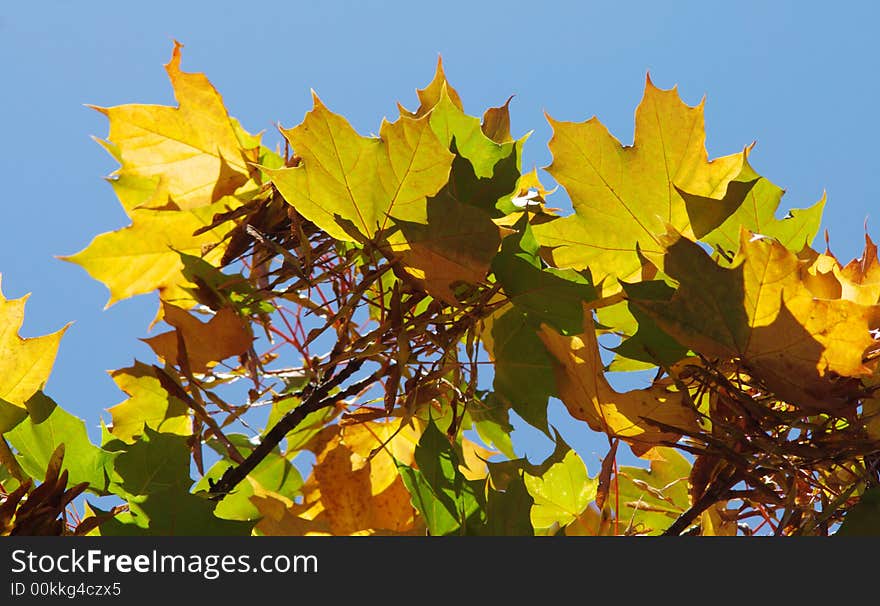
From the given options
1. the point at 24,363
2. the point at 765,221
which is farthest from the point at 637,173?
the point at 24,363

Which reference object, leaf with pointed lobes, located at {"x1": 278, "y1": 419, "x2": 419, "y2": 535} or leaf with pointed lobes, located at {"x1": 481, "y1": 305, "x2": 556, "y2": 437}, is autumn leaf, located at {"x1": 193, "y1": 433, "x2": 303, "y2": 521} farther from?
leaf with pointed lobes, located at {"x1": 481, "y1": 305, "x2": 556, "y2": 437}

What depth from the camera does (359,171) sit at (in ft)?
1.82

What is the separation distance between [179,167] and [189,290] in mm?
106

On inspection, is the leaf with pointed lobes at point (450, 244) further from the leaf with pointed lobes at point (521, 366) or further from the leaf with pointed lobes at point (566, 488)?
the leaf with pointed lobes at point (566, 488)

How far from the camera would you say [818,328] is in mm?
461

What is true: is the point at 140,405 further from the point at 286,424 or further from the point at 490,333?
the point at 490,333

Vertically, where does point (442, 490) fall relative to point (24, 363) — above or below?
below

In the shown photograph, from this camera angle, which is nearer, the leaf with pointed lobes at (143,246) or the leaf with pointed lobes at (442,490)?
the leaf with pointed lobes at (442,490)

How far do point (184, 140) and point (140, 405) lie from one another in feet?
0.75

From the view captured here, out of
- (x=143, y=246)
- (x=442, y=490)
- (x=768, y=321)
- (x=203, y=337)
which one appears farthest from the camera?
(x=143, y=246)

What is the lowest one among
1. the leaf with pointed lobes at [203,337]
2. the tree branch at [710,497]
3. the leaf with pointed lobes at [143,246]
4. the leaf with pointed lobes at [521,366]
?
the tree branch at [710,497]

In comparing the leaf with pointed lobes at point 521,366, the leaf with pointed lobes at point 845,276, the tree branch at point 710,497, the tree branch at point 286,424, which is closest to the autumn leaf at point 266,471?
the tree branch at point 286,424

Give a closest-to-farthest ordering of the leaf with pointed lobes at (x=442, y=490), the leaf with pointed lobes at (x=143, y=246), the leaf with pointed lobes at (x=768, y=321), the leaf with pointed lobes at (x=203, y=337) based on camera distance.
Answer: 1. the leaf with pointed lobes at (x=768, y=321)
2. the leaf with pointed lobes at (x=442, y=490)
3. the leaf with pointed lobes at (x=203, y=337)
4. the leaf with pointed lobes at (x=143, y=246)

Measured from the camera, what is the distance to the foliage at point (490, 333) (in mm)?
487
